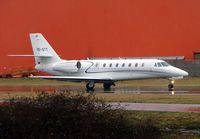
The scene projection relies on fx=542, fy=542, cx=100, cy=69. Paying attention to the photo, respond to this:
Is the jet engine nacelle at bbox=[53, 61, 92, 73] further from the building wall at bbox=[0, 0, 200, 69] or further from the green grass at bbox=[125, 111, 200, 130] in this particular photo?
the green grass at bbox=[125, 111, 200, 130]

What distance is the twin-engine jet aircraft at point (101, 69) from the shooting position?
37594mm

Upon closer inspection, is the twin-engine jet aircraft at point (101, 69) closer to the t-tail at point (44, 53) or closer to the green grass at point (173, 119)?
the t-tail at point (44, 53)

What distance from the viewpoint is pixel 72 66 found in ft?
136

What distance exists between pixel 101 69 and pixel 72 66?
2580 millimetres

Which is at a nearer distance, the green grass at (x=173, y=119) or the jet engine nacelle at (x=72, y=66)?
the green grass at (x=173, y=119)

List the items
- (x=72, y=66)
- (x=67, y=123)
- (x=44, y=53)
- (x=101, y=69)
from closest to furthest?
(x=67, y=123)
(x=101, y=69)
(x=72, y=66)
(x=44, y=53)

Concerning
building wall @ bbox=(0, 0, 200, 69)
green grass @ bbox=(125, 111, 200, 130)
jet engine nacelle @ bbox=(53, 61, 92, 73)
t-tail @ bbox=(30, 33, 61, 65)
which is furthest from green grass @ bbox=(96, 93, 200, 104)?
building wall @ bbox=(0, 0, 200, 69)

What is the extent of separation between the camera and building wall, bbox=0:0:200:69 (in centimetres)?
5709

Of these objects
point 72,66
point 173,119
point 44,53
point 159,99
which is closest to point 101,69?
point 72,66

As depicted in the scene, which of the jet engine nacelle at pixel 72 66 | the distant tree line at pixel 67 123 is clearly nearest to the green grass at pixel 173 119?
the distant tree line at pixel 67 123

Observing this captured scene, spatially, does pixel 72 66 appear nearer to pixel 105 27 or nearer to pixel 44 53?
pixel 44 53

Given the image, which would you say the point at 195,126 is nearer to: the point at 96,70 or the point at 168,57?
the point at 96,70

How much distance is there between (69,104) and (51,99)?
462 mm

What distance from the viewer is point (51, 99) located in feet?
35.0
